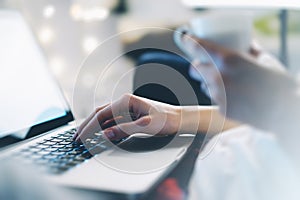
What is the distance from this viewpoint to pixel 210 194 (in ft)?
1.95

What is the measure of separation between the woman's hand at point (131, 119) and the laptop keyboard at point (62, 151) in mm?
14

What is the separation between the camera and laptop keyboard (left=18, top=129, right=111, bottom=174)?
21.3 inches

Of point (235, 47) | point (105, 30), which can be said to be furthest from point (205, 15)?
point (105, 30)

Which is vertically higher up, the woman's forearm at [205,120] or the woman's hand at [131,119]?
the woman's hand at [131,119]

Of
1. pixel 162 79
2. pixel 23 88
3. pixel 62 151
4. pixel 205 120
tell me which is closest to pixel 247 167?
pixel 205 120

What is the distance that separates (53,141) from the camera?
2.00 feet

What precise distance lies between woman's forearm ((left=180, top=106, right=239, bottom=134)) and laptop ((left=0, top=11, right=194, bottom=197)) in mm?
26

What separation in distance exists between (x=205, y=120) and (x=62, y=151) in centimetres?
25

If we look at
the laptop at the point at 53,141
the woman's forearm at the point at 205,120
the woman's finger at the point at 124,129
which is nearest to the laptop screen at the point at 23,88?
the laptop at the point at 53,141

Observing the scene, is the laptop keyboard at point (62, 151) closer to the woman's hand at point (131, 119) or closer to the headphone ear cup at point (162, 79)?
the woman's hand at point (131, 119)

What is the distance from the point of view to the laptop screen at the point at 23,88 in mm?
609

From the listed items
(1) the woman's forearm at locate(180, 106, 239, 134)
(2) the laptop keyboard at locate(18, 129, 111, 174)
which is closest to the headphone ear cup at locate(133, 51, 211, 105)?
(1) the woman's forearm at locate(180, 106, 239, 134)

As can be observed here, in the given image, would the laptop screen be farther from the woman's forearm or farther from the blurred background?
the woman's forearm

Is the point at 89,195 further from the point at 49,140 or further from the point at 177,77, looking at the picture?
the point at 177,77
